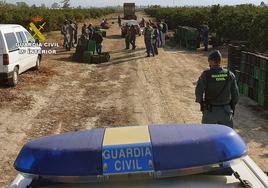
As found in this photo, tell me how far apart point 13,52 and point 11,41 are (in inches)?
14.9

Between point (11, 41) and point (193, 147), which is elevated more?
point (11, 41)

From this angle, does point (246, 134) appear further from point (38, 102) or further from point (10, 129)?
point (38, 102)

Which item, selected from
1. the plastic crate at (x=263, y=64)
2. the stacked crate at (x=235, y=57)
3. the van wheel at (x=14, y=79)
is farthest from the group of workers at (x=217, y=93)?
the van wheel at (x=14, y=79)

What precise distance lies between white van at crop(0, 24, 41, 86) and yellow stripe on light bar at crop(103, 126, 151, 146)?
10861mm

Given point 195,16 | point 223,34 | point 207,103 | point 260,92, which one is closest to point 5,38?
point 260,92

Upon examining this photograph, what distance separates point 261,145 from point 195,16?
1254 inches

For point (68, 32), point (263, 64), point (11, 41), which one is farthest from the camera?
point (68, 32)

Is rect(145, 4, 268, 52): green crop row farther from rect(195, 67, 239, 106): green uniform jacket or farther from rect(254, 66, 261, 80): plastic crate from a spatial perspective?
rect(195, 67, 239, 106): green uniform jacket

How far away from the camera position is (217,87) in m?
5.93

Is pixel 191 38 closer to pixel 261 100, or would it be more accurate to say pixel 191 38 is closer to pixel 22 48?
pixel 22 48

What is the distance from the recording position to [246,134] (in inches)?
371

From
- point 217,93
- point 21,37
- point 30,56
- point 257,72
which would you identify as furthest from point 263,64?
point 30,56

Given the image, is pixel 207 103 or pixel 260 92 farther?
pixel 260 92

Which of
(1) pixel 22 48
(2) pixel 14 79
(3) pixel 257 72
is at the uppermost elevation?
(1) pixel 22 48
